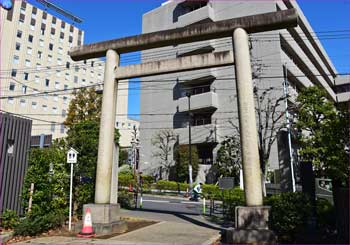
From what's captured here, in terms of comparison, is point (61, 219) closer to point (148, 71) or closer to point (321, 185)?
point (148, 71)

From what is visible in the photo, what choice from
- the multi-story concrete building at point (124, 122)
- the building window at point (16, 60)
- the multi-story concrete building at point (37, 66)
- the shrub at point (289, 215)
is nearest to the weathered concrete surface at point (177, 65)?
the shrub at point (289, 215)

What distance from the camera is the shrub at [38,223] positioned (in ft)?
29.5

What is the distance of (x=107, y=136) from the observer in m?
9.94

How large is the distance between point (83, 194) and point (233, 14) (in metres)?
26.3

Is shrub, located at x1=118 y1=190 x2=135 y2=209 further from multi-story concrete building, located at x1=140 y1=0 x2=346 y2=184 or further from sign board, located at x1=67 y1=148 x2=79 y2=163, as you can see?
multi-story concrete building, located at x1=140 y1=0 x2=346 y2=184

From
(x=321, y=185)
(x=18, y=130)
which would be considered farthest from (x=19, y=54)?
(x=321, y=185)

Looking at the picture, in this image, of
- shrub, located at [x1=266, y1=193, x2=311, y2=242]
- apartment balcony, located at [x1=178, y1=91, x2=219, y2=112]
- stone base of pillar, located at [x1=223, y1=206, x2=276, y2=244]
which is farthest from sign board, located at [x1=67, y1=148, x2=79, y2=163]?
apartment balcony, located at [x1=178, y1=91, x2=219, y2=112]

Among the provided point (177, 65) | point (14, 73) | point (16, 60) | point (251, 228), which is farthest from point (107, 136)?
point (16, 60)

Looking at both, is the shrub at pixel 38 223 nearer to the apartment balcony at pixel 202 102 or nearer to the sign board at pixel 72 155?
the sign board at pixel 72 155

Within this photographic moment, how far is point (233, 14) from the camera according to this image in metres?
31.0

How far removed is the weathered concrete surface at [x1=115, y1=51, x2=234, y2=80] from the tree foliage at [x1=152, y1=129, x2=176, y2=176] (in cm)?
2311

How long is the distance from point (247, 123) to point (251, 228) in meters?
2.90

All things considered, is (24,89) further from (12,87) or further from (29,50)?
(29,50)

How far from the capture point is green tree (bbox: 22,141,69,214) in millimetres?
10227
